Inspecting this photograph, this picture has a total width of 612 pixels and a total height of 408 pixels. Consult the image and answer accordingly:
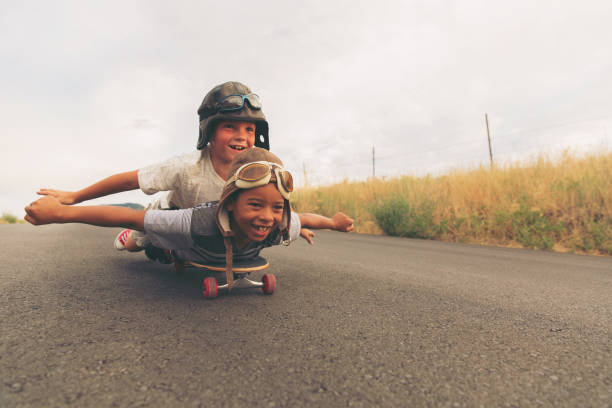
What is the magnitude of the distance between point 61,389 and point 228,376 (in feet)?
1.39

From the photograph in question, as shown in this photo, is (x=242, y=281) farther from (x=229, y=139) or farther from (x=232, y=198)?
(x=229, y=139)

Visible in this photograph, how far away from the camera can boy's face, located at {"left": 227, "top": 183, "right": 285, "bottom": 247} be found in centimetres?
177

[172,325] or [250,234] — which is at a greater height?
[250,234]

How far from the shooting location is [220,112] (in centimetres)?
227

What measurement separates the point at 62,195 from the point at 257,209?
1.21 m

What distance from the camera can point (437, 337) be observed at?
138 cm

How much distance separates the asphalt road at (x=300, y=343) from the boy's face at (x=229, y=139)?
0.85m

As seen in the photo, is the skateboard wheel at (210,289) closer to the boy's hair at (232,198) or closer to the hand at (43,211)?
the boy's hair at (232,198)

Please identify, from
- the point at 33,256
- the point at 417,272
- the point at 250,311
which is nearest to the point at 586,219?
the point at 417,272

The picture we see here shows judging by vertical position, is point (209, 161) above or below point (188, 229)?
above

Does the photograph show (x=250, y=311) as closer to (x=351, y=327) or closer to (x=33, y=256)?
(x=351, y=327)

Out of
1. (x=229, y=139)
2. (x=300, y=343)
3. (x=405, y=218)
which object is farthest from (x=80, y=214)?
(x=405, y=218)

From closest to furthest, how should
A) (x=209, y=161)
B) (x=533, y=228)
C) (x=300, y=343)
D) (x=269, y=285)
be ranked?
(x=300, y=343)
(x=269, y=285)
(x=209, y=161)
(x=533, y=228)

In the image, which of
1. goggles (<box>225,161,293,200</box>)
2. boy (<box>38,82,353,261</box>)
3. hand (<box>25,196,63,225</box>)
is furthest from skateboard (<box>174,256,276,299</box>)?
hand (<box>25,196,63,225</box>)
